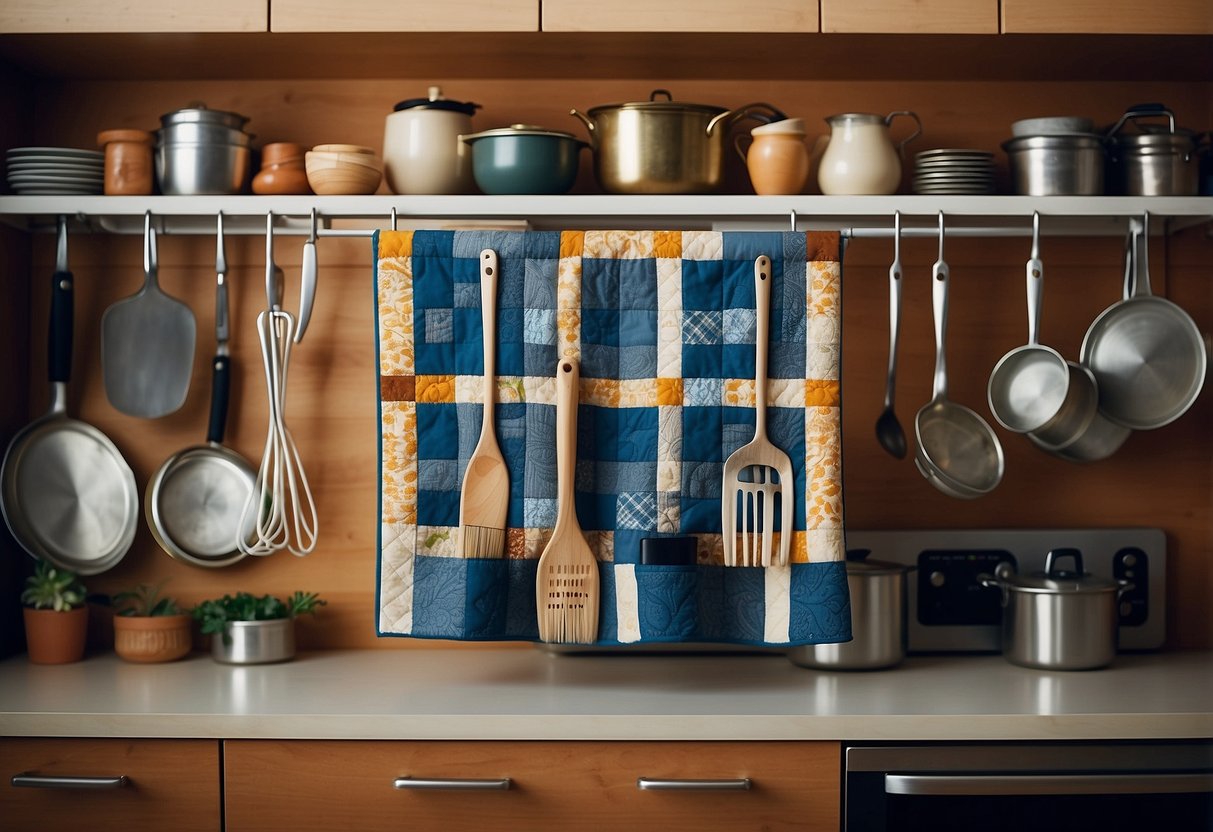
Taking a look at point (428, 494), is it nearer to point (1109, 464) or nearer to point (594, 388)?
point (594, 388)

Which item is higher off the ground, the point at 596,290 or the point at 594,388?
the point at 596,290

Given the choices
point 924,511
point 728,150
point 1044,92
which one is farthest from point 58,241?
point 1044,92

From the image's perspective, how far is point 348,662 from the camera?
1.83m

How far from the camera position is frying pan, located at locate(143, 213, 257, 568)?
1879mm

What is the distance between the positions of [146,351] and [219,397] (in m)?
0.14

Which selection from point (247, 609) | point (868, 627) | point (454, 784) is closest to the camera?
point (454, 784)

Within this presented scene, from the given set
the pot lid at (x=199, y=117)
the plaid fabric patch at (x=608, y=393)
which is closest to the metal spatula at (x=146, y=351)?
the pot lid at (x=199, y=117)

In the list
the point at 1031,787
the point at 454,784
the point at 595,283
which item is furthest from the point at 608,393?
the point at 1031,787

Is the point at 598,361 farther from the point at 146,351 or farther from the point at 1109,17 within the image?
the point at 1109,17

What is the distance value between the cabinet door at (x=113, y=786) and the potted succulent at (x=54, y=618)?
0.30 meters

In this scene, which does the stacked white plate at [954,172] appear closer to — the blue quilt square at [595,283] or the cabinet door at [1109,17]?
the cabinet door at [1109,17]

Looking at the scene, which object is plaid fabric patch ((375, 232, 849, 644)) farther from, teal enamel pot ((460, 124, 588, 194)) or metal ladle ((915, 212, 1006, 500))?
metal ladle ((915, 212, 1006, 500))

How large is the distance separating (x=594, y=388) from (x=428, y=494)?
29cm

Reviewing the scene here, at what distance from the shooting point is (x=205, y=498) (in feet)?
6.25
